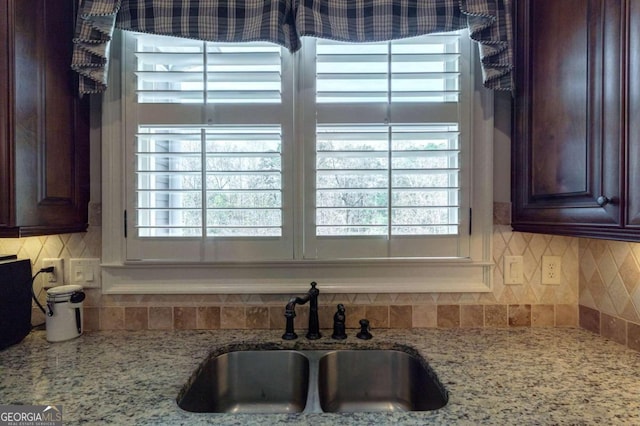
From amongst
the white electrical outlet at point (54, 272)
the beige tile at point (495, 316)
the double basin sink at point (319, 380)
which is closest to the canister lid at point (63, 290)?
the white electrical outlet at point (54, 272)

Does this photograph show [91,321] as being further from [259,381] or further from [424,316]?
[424,316]

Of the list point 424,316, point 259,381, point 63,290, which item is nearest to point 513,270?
point 424,316

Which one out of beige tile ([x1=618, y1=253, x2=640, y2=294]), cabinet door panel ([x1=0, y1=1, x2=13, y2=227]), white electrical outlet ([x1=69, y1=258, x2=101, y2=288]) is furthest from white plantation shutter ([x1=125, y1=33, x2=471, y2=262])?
beige tile ([x1=618, y1=253, x2=640, y2=294])

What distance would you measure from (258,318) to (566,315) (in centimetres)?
126

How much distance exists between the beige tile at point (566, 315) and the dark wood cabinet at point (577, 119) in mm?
400

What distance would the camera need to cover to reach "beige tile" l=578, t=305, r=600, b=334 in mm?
1310

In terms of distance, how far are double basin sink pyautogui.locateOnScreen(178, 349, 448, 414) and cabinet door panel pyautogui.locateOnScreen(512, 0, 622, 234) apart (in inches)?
28.6

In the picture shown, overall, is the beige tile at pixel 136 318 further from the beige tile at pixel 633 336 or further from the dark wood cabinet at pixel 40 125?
the beige tile at pixel 633 336

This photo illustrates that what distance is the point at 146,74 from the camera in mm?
1366

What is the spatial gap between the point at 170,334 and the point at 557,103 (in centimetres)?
162

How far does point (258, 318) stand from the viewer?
1381mm

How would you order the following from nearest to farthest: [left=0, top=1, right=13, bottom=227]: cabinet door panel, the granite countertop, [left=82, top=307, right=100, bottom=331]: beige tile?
the granite countertop < [left=0, top=1, right=13, bottom=227]: cabinet door panel < [left=82, top=307, right=100, bottom=331]: beige tile

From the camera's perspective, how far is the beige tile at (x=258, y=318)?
4.53 feet

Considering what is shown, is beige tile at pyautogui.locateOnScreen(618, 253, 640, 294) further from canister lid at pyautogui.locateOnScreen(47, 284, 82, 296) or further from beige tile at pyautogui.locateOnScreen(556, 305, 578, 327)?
canister lid at pyautogui.locateOnScreen(47, 284, 82, 296)
